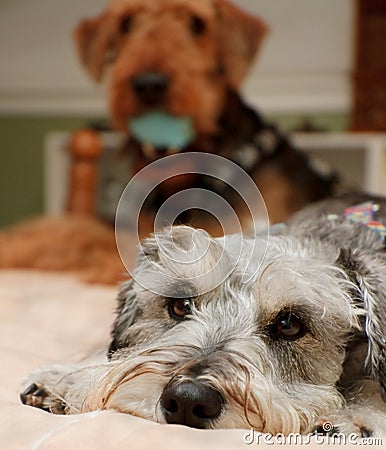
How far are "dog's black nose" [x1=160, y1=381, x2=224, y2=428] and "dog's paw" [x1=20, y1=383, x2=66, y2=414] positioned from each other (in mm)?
278

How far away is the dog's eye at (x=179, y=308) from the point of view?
1212 mm

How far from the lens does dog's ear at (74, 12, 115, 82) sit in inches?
114

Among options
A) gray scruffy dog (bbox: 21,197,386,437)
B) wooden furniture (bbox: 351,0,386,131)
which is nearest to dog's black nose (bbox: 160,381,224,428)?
gray scruffy dog (bbox: 21,197,386,437)

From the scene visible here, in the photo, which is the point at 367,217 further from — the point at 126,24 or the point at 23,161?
the point at 23,161

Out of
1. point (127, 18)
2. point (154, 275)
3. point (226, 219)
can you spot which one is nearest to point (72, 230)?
point (127, 18)

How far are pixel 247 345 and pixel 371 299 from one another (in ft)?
0.77

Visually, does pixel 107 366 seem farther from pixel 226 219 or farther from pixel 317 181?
pixel 317 181

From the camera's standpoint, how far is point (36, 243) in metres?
2.89

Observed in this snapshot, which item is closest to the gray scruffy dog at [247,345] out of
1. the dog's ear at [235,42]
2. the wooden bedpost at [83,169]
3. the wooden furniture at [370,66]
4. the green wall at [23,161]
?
the dog's ear at [235,42]

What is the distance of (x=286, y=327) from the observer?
3.76ft

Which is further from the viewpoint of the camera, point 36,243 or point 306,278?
point 36,243

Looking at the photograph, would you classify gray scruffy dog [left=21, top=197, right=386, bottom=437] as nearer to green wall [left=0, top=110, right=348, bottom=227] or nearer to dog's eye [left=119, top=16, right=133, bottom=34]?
dog's eye [left=119, top=16, right=133, bottom=34]

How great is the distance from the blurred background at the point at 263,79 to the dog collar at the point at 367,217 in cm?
165

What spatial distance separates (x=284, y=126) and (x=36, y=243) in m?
1.64
